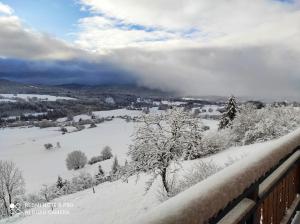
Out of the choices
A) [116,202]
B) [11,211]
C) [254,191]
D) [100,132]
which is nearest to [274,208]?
[254,191]

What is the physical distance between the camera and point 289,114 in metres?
52.2

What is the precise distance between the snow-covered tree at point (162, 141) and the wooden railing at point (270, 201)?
28456 millimetres

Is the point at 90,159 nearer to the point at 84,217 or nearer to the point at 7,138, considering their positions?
the point at 7,138

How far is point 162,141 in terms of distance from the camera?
1323 inches

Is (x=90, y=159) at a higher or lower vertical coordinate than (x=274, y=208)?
lower

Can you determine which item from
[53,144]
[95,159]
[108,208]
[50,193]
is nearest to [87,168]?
[95,159]

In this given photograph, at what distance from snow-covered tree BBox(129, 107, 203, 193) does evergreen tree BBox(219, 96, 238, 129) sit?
91.7 ft

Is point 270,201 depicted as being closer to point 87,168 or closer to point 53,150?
point 87,168

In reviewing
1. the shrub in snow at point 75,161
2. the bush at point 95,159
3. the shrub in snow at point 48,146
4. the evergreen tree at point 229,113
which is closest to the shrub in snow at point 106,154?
the bush at point 95,159

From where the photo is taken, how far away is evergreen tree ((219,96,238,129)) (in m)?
62.9

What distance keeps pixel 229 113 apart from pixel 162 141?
3353cm

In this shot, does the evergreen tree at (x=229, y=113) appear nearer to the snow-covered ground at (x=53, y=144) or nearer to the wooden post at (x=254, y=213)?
the snow-covered ground at (x=53, y=144)

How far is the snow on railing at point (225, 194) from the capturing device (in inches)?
58.9

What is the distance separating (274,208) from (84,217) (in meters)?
31.9
